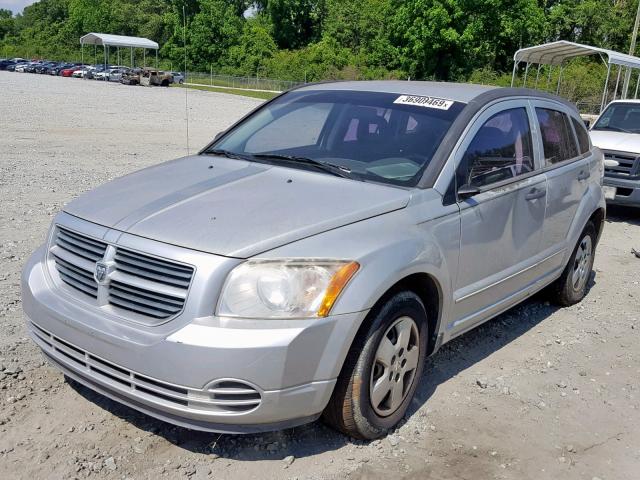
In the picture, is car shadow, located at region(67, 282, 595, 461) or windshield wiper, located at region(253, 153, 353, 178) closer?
car shadow, located at region(67, 282, 595, 461)

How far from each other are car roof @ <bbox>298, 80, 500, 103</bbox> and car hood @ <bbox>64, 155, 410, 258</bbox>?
1.03 meters

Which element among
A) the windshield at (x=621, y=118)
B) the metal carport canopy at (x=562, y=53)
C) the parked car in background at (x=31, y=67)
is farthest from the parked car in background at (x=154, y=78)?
the windshield at (x=621, y=118)

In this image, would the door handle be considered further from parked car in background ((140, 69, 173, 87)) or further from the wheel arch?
parked car in background ((140, 69, 173, 87))

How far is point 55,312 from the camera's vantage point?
130 inches

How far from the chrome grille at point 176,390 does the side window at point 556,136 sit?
3.19 m

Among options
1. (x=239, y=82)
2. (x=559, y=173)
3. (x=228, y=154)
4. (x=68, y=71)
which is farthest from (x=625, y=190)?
(x=68, y=71)

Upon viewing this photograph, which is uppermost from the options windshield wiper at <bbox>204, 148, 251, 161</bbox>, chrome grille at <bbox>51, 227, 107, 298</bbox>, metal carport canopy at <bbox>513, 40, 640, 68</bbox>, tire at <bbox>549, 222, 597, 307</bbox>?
metal carport canopy at <bbox>513, 40, 640, 68</bbox>

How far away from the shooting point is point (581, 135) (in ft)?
19.6

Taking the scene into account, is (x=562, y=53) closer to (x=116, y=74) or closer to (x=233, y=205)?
(x=233, y=205)

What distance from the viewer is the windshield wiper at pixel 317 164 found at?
3972 mm

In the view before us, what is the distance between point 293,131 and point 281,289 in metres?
1.95

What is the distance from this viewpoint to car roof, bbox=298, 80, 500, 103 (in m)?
4.47

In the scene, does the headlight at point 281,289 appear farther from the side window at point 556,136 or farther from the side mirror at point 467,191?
the side window at point 556,136

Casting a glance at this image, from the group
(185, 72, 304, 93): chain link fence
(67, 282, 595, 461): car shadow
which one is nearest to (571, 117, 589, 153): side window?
(67, 282, 595, 461): car shadow
